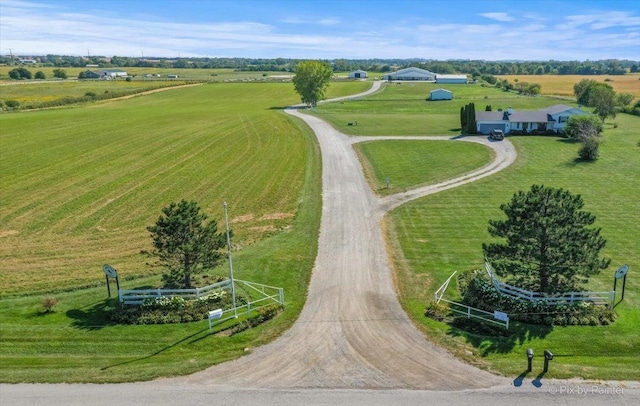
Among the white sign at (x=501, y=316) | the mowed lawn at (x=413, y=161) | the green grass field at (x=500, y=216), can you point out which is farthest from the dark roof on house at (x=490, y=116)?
the white sign at (x=501, y=316)

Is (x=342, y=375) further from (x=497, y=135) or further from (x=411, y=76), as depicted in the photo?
(x=411, y=76)

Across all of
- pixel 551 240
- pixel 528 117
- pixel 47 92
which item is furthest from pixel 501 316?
pixel 47 92

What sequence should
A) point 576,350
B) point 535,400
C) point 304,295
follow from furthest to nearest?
point 304,295, point 576,350, point 535,400

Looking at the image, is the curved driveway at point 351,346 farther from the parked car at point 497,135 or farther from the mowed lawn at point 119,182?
the parked car at point 497,135

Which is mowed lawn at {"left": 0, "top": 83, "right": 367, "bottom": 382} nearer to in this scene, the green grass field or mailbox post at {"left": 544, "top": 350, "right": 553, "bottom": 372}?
the green grass field

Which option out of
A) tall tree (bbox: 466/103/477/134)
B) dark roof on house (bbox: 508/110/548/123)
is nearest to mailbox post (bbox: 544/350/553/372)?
tall tree (bbox: 466/103/477/134)

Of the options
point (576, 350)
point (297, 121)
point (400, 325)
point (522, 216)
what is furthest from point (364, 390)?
point (297, 121)

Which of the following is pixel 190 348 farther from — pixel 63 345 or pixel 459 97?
pixel 459 97
